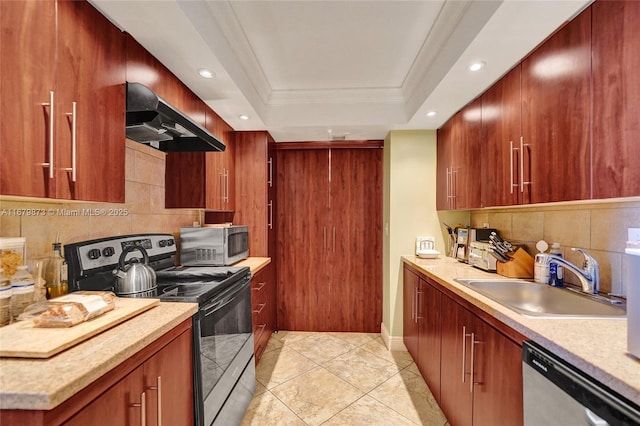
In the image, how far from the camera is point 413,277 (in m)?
2.66

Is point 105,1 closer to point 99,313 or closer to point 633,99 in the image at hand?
point 99,313

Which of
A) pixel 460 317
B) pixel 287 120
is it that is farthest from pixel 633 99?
pixel 287 120

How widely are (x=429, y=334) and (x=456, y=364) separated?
1.65 ft

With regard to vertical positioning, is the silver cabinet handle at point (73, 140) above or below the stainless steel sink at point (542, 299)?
above

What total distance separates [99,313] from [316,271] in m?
2.62

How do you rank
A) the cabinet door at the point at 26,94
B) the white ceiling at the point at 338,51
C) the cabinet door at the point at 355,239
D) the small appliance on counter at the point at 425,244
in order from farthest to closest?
the cabinet door at the point at 355,239, the small appliance on counter at the point at 425,244, the white ceiling at the point at 338,51, the cabinet door at the point at 26,94

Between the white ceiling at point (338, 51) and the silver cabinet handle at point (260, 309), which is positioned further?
the silver cabinet handle at point (260, 309)

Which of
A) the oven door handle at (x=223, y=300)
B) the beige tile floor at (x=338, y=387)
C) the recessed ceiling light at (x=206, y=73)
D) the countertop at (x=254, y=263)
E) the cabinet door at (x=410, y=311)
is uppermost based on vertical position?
the recessed ceiling light at (x=206, y=73)

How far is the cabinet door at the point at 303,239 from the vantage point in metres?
3.56

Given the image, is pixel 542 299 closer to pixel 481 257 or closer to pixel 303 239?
pixel 481 257

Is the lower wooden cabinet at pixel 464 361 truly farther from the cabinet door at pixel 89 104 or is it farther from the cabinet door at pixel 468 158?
the cabinet door at pixel 89 104

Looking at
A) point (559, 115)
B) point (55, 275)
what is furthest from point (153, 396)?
point (559, 115)

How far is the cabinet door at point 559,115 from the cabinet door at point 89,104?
206 centimetres

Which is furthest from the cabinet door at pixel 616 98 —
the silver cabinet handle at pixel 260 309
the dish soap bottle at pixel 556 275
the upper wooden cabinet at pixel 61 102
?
the silver cabinet handle at pixel 260 309
